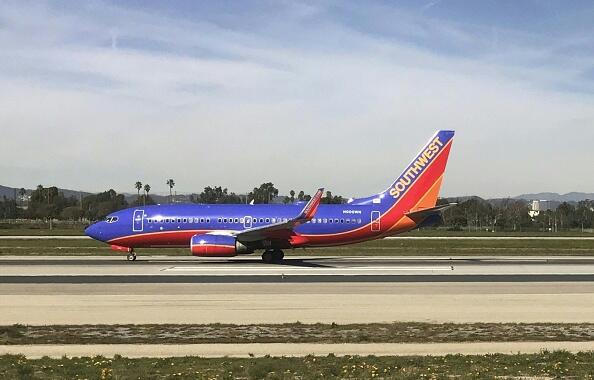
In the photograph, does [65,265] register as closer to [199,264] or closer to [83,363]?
[199,264]

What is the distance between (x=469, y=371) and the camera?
11953 millimetres

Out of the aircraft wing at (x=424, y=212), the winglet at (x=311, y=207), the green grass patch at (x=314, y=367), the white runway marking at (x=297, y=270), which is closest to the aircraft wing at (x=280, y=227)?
the winglet at (x=311, y=207)

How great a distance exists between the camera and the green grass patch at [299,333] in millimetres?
15602

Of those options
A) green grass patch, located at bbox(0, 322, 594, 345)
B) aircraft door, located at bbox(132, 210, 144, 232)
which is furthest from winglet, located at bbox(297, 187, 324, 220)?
green grass patch, located at bbox(0, 322, 594, 345)

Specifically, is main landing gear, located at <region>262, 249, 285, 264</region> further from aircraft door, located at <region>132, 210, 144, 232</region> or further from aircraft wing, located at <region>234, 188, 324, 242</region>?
aircraft door, located at <region>132, 210, 144, 232</region>

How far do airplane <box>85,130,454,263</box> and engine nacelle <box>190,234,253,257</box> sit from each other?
1.42 m

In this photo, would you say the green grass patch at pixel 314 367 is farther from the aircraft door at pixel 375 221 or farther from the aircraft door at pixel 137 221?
the aircraft door at pixel 137 221

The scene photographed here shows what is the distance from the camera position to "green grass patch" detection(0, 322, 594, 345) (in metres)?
15.6

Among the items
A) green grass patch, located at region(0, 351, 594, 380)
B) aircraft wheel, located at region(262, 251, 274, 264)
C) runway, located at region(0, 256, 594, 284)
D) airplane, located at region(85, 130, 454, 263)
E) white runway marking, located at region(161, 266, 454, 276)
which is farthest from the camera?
airplane, located at region(85, 130, 454, 263)

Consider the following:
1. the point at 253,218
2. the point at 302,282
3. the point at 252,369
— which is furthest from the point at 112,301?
the point at 253,218

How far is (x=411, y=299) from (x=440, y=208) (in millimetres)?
17867

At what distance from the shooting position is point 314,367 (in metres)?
12.3

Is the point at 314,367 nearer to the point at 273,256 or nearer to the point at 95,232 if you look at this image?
the point at 273,256

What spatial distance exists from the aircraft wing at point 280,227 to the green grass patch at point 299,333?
66.8ft
